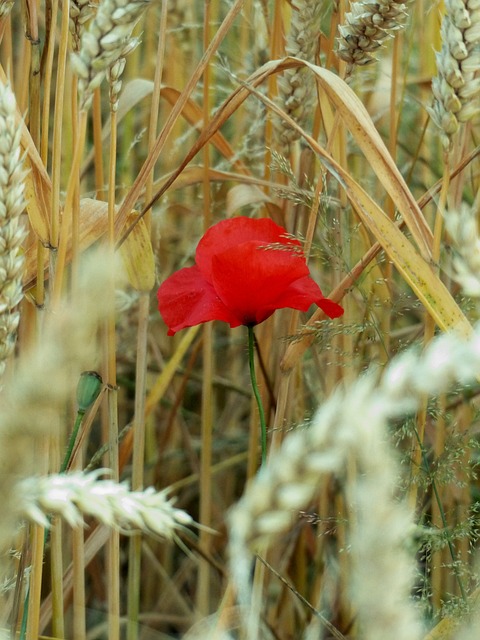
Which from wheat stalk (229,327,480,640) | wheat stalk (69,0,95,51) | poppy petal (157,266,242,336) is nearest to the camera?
wheat stalk (229,327,480,640)

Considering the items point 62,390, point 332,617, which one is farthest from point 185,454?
point 62,390

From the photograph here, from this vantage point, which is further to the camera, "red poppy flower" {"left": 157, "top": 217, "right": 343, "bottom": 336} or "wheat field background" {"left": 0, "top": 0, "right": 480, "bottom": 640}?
"red poppy flower" {"left": 157, "top": 217, "right": 343, "bottom": 336}

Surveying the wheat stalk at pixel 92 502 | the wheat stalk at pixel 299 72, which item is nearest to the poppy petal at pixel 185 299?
the wheat stalk at pixel 299 72

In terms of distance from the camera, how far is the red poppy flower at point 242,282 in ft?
1.71

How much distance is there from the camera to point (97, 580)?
91 centimetres

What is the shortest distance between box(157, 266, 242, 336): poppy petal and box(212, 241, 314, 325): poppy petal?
2 cm

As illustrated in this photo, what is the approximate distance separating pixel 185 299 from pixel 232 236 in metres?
0.06

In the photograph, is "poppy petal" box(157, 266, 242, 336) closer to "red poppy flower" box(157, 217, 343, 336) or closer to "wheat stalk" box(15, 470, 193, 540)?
"red poppy flower" box(157, 217, 343, 336)

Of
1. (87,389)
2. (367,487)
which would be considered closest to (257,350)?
(87,389)

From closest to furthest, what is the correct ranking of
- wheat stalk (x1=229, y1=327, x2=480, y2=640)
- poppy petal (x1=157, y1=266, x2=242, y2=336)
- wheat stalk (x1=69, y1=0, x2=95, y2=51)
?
wheat stalk (x1=229, y1=327, x2=480, y2=640)
wheat stalk (x1=69, y1=0, x2=95, y2=51)
poppy petal (x1=157, y1=266, x2=242, y2=336)

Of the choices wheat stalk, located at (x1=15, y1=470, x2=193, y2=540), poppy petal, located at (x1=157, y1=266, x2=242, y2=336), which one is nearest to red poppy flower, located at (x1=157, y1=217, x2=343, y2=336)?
poppy petal, located at (x1=157, y1=266, x2=242, y2=336)

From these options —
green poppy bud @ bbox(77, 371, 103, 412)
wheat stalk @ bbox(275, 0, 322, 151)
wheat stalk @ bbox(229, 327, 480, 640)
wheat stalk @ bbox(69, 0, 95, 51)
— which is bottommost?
green poppy bud @ bbox(77, 371, 103, 412)

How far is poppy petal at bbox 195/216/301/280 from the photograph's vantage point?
56 centimetres

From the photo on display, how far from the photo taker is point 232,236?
1.86 feet
